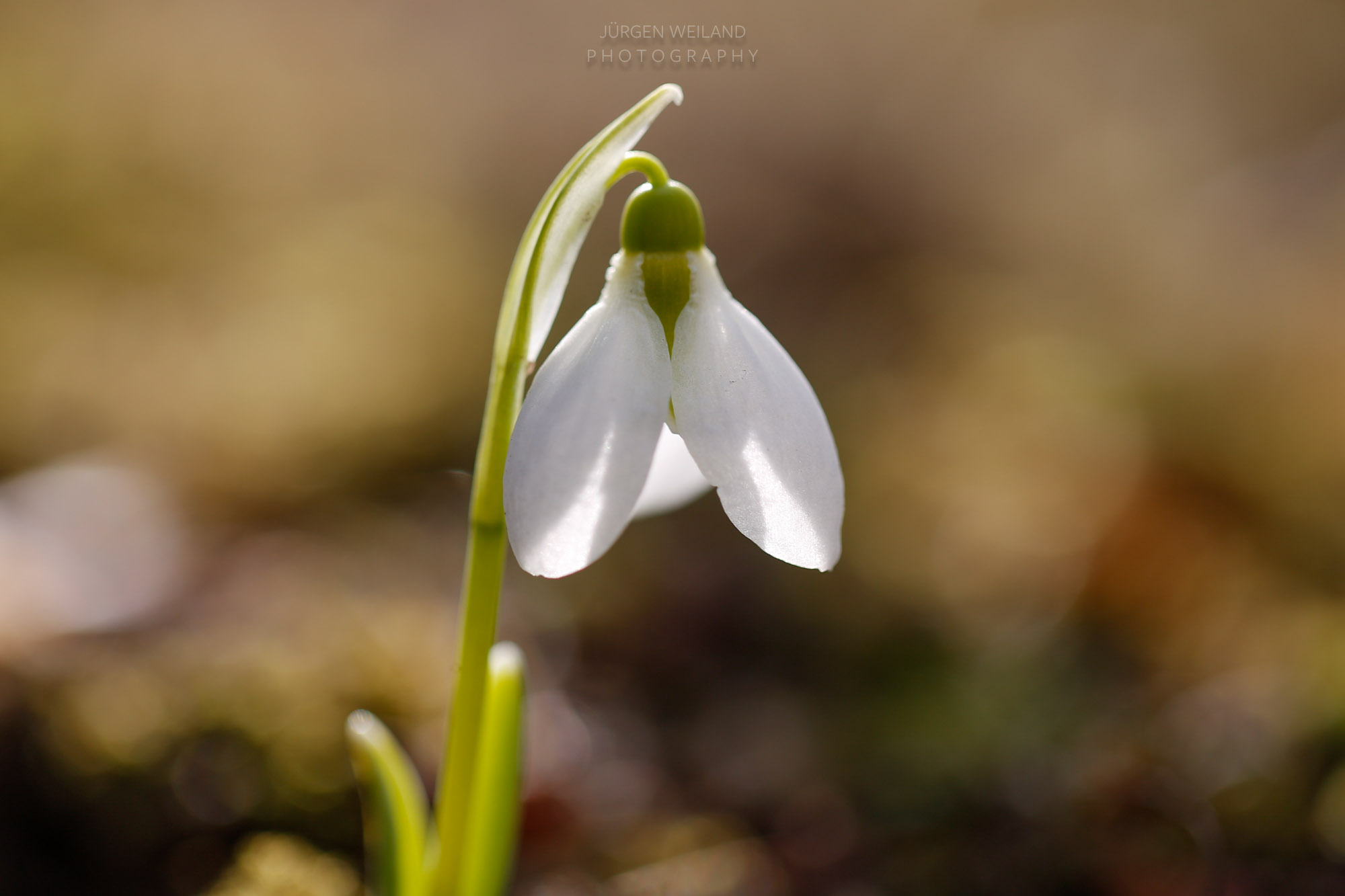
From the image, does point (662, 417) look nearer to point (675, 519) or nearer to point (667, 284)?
point (667, 284)

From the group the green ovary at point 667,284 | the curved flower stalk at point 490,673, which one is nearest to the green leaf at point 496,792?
the curved flower stalk at point 490,673

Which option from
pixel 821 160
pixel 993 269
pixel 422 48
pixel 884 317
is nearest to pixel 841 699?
pixel 884 317

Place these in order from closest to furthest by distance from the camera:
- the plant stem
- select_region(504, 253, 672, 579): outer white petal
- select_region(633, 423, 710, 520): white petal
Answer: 1. select_region(504, 253, 672, 579): outer white petal
2. the plant stem
3. select_region(633, 423, 710, 520): white petal

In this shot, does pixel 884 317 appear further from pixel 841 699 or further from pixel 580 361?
pixel 580 361

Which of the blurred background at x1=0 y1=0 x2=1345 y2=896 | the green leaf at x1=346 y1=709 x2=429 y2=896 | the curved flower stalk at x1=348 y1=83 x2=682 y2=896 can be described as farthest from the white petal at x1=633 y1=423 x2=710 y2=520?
the blurred background at x1=0 y1=0 x2=1345 y2=896

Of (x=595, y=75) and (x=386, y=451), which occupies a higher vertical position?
(x=595, y=75)

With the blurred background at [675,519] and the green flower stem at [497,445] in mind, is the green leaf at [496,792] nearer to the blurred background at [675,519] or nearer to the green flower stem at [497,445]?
the green flower stem at [497,445]

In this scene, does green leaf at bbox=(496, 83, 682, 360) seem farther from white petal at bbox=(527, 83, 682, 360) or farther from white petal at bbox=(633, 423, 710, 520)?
white petal at bbox=(633, 423, 710, 520)
